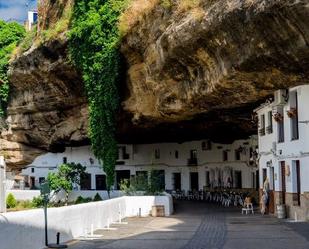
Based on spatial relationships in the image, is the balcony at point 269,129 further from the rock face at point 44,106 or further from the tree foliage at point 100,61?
the rock face at point 44,106

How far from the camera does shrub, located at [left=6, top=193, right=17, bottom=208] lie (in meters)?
41.6

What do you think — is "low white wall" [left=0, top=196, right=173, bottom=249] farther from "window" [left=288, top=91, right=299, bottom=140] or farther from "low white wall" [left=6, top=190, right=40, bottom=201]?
"low white wall" [left=6, top=190, right=40, bottom=201]

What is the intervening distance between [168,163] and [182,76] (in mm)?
23457

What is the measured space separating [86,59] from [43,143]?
16.7 meters

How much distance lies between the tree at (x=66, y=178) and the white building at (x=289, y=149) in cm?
1603

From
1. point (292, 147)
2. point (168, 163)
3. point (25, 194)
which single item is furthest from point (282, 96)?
point (168, 163)

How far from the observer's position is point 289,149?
86.2 feet

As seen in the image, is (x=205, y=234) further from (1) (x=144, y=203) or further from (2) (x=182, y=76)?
(1) (x=144, y=203)

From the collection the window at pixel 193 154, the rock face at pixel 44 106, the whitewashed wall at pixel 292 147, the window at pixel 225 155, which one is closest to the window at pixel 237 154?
the window at pixel 225 155

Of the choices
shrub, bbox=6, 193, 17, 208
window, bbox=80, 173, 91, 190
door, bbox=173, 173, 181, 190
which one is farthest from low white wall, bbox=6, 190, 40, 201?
door, bbox=173, 173, 181, 190

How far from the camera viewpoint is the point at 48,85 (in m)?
40.5

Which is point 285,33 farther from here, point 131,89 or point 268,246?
point 131,89

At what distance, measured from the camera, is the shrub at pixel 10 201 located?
4162 centimetres

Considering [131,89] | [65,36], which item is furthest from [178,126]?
[65,36]
